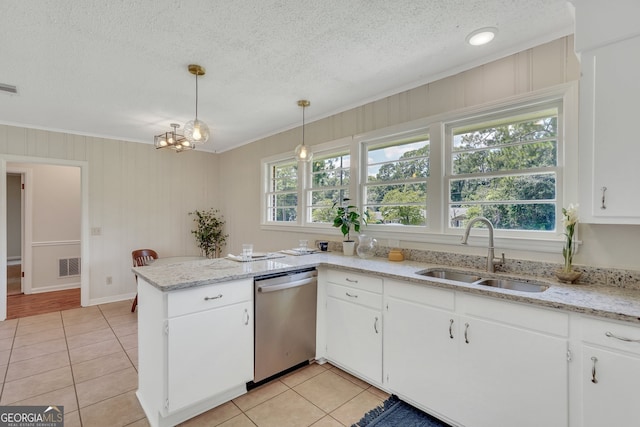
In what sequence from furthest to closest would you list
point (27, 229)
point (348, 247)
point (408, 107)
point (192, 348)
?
point (27, 229) → point (348, 247) → point (408, 107) → point (192, 348)

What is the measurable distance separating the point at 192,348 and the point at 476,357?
1719mm

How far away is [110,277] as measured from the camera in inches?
177

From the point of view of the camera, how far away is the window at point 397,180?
2.75 metres

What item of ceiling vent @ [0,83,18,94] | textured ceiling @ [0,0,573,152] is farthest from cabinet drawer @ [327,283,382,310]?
ceiling vent @ [0,83,18,94]

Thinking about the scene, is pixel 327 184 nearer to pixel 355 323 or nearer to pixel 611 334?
pixel 355 323

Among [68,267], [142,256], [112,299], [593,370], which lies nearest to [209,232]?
[142,256]

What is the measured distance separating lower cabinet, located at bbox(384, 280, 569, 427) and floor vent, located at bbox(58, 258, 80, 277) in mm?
5794

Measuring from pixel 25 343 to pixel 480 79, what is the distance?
195 inches

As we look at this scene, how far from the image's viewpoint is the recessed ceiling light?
1.93 m

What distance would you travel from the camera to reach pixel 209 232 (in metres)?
5.18

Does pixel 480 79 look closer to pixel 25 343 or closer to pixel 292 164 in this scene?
pixel 292 164

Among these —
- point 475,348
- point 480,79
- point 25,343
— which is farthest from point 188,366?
point 480,79

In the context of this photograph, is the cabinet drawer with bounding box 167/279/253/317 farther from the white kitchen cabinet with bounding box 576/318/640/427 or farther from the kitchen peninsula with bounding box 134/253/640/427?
the white kitchen cabinet with bounding box 576/318/640/427

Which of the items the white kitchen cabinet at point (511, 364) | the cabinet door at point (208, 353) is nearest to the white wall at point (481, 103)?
the white kitchen cabinet at point (511, 364)
